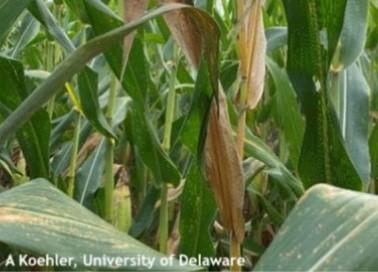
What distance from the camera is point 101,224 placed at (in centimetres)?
61

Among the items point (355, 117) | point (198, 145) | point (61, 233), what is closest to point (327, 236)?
point (61, 233)

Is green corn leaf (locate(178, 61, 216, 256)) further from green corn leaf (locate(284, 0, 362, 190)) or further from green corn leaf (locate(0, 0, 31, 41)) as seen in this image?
green corn leaf (locate(0, 0, 31, 41))

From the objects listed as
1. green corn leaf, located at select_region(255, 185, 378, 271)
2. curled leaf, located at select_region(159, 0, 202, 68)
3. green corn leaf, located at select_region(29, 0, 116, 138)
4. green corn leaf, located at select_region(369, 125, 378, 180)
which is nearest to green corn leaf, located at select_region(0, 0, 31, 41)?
curled leaf, located at select_region(159, 0, 202, 68)

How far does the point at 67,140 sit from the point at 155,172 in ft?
1.71

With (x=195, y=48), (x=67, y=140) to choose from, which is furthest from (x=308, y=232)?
(x=67, y=140)

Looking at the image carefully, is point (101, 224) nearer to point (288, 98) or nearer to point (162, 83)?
point (288, 98)

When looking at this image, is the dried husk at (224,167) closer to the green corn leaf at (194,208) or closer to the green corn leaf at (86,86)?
the green corn leaf at (194,208)

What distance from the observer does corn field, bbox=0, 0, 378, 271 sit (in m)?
0.56

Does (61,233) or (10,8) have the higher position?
(10,8)

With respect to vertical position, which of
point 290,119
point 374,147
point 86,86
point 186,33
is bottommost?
point 374,147

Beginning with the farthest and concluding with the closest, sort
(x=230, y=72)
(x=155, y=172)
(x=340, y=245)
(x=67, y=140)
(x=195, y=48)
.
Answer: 1. (x=67, y=140)
2. (x=230, y=72)
3. (x=155, y=172)
4. (x=195, y=48)
5. (x=340, y=245)

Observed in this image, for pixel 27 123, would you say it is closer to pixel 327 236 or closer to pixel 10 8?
pixel 10 8

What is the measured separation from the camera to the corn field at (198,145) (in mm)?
564

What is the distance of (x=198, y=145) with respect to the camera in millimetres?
832
